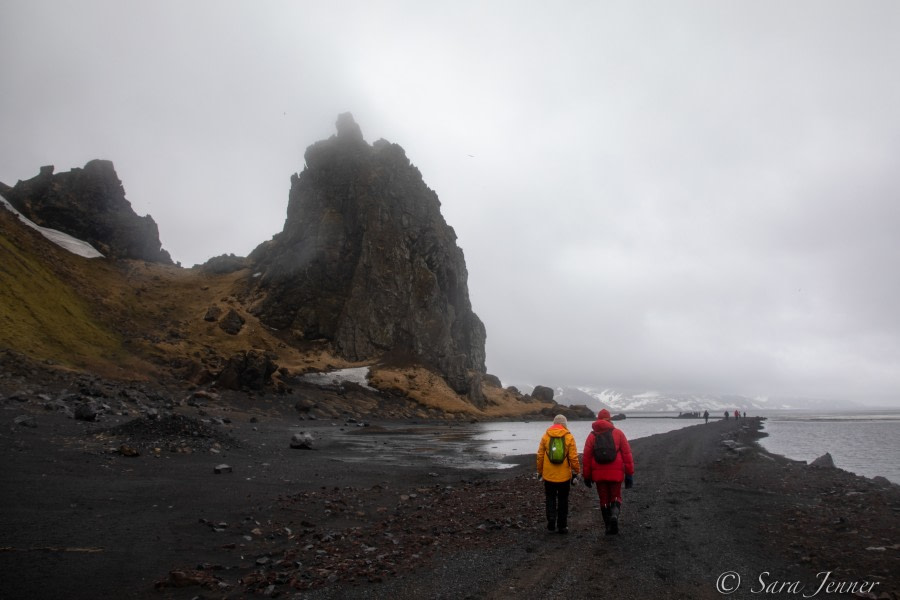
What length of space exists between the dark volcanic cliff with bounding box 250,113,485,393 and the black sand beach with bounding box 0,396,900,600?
62.1 meters

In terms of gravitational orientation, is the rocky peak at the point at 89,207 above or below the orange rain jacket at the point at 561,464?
above

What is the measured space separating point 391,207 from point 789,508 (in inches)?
3296

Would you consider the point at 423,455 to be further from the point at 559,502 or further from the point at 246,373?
the point at 246,373

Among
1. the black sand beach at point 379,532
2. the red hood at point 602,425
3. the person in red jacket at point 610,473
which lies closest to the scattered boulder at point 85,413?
the black sand beach at point 379,532

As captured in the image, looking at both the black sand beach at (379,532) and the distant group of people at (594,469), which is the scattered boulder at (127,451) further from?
the distant group of people at (594,469)

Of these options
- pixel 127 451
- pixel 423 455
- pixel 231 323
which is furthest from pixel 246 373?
pixel 127 451

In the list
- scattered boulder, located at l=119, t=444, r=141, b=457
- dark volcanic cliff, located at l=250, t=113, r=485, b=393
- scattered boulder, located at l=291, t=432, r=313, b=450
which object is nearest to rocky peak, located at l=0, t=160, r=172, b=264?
dark volcanic cliff, located at l=250, t=113, r=485, b=393

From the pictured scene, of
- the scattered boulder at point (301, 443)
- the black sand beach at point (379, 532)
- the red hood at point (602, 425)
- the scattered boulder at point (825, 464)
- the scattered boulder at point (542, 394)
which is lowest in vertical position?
the scattered boulder at point (542, 394)

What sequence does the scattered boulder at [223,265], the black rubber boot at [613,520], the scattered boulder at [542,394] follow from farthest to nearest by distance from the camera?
the scattered boulder at [542,394] → the scattered boulder at [223,265] → the black rubber boot at [613,520]

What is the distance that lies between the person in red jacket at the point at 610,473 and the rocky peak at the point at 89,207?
8869cm

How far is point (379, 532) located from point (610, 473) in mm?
4946

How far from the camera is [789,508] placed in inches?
476

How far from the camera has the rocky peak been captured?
73812mm

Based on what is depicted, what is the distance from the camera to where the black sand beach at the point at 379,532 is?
21.9 feet
